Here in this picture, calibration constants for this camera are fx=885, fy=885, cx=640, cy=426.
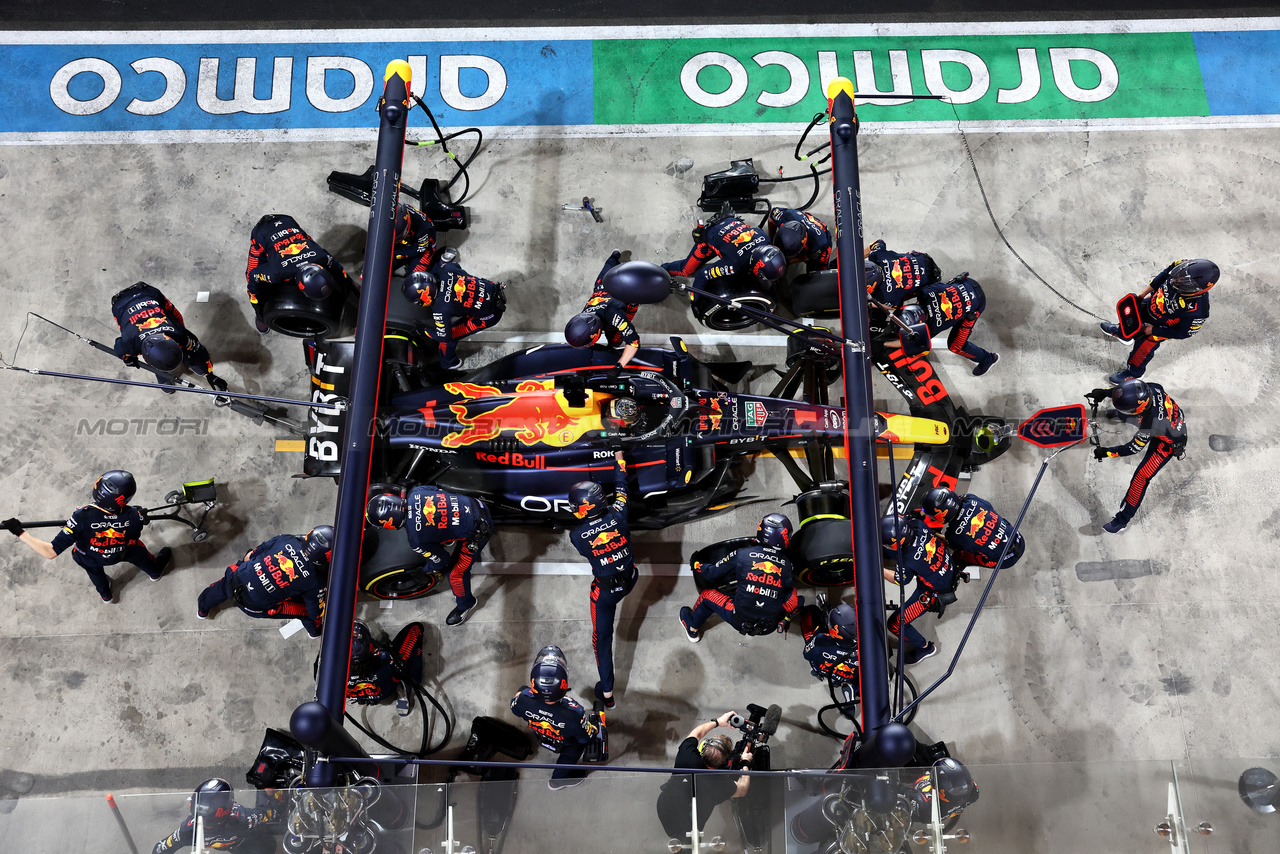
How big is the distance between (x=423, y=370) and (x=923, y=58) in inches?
240

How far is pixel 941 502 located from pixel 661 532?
2293mm

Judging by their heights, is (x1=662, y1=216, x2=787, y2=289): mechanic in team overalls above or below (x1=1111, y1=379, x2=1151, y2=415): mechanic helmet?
above

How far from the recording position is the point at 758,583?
625cm

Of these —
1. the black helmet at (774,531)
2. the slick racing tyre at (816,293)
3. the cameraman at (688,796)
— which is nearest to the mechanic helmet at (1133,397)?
the slick racing tyre at (816,293)

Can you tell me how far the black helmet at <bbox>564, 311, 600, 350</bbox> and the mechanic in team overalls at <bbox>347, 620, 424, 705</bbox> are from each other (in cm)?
256

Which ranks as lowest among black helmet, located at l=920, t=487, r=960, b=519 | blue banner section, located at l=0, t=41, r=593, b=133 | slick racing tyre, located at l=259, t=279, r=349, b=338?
black helmet, located at l=920, t=487, r=960, b=519

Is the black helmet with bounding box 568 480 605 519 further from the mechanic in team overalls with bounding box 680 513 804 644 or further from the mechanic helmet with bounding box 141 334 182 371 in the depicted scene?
the mechanic helmet with bounding box 141 334 182 371

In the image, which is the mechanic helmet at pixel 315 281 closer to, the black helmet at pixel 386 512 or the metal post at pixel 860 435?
the black helmet at pixel 386 512

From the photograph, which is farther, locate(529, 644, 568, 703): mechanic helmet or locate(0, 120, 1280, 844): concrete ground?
locate(0, 120, 1280, 844): concrete ground

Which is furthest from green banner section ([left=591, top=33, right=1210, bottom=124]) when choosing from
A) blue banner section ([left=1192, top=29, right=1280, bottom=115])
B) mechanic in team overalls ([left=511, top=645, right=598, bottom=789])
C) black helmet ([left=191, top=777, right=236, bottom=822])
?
black helmet ([left=191, top=777, right=236, bottom=822])

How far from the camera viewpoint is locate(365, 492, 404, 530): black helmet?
20.7 ft

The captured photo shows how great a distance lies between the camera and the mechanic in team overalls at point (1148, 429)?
6875mm

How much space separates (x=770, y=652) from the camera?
279 inches

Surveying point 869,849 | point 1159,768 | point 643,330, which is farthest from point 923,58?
point 869,849
